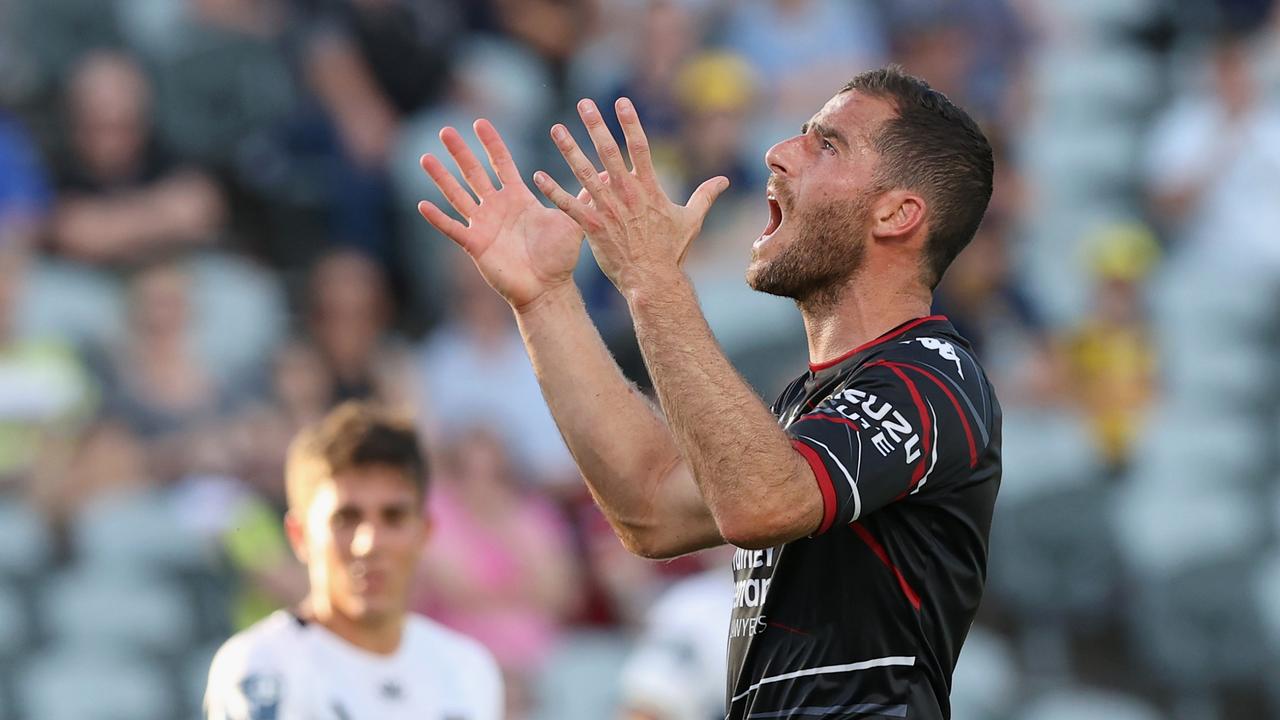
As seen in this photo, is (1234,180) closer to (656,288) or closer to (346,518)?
(346,518)

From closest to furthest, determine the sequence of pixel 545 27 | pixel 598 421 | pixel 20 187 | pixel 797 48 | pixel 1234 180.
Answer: pixel 598 421, pixel 20 187, pixel 545 27, pixel 797 48, pixel 1234 180

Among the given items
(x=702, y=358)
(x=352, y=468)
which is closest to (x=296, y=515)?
(x=352, y=468)

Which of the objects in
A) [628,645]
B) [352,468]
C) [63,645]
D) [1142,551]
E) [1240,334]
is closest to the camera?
[352,468]

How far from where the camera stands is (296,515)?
5188mm

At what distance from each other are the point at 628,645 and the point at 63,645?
251 cm

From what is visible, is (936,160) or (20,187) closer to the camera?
(936,160)

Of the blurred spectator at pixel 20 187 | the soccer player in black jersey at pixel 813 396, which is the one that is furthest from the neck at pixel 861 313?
the blurred spectator at pixel 20 187

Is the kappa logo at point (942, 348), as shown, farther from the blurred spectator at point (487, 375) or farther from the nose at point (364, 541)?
the blurred spectator at point (487, 375)

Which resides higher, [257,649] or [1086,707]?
[257,649]

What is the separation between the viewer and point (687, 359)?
128 inches

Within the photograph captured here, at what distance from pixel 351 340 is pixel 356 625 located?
411 centimetres

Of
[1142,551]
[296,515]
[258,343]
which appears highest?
[258,343]

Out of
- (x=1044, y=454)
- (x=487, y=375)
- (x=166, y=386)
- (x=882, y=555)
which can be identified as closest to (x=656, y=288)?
(x=882, y=555)

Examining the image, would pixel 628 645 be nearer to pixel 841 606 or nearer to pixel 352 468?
pixel 352 468
